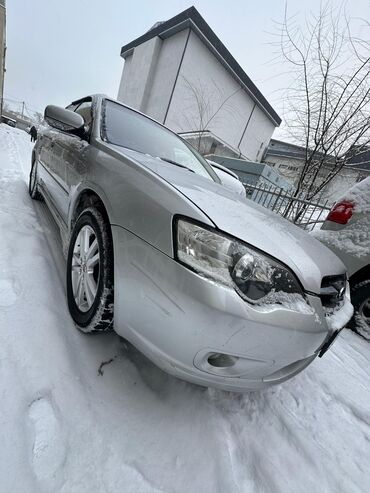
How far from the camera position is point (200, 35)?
38.7ft

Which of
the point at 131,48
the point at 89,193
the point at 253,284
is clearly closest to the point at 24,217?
the point at 89,193

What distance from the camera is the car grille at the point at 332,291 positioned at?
4.32 feet

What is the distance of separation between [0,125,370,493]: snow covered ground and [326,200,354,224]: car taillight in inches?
58.7

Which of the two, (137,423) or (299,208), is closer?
(137,423)

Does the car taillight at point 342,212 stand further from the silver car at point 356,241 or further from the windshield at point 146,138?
the windshield at point 146,138

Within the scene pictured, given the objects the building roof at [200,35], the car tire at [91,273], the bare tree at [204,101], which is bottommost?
the car tire at [91,273]

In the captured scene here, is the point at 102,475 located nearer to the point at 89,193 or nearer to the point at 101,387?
the point at 101,387

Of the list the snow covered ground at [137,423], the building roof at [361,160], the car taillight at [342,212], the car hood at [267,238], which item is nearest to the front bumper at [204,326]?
the car hood at [267,238]

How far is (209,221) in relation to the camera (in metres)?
1.04

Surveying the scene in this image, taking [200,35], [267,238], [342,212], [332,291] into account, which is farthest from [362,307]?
[200,35]

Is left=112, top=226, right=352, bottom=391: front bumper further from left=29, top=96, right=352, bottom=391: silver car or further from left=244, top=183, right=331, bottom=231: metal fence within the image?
left=244, top=183, right=331, bottom=231: metal fence

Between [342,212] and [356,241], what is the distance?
31 cm

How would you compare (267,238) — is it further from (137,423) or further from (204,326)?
(137,423)

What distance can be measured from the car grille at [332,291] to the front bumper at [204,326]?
0.59 feet
